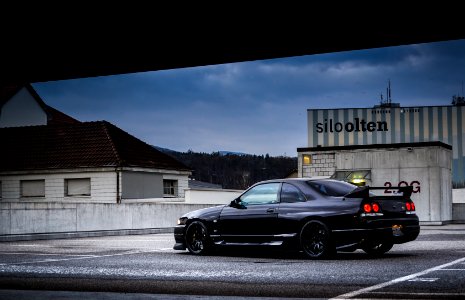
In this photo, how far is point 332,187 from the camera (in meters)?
13.5

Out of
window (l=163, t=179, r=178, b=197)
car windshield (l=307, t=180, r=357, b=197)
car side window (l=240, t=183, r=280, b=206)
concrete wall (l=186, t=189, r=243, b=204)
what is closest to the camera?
car windshield (l=307, t=180, r=357, b=197)

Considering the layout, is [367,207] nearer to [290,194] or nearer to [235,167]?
[290,194]

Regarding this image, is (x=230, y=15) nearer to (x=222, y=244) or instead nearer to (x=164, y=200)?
(x=222, y=244)

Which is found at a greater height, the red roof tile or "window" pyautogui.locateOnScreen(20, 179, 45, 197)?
the red roof tile

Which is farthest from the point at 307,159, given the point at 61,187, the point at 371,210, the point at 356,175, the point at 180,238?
the point at 371,210

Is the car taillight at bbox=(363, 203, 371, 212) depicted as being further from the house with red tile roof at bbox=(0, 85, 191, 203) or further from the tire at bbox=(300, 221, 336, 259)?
the house with red tile roof at bbox=(0, 85, 191, 203)

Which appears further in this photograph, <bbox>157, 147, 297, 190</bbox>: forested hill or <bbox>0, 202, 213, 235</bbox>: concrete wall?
<bbox>157, 147, 297, 190</bbox>: forested hill

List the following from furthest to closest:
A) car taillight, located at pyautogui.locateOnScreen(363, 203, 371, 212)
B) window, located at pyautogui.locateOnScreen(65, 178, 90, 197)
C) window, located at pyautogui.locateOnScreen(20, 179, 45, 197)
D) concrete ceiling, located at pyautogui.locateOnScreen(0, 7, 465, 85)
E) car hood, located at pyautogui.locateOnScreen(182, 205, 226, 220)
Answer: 1. window, located at pyautogui.locateOnScreen(20, 179, 45, 197)
2. window, located at pyautogui.locateOnScreen(65, 178, 90, 197)
3. car hood, located at pyautogui.locateOnScreen(182, 205, 226, 220)
4. car taillight, located at pyautogui.locateOnScreen(363, 203, 371, 212)
5. concrete ceiling, located at pyautogui.locateOnScreen(0, 7, 465, 85)

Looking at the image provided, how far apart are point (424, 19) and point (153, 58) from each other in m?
3.03

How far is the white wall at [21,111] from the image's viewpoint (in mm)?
49031

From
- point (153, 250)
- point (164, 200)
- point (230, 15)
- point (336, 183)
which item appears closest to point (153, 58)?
point (230, 15)

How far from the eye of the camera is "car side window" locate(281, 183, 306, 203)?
1354 centimetres

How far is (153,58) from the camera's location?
27.3 ft

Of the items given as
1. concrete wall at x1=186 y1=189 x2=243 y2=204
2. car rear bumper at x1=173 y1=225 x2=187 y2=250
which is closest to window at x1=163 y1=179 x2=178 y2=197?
concrete wall at x1=186 y1=189 x2=243 y2=204
